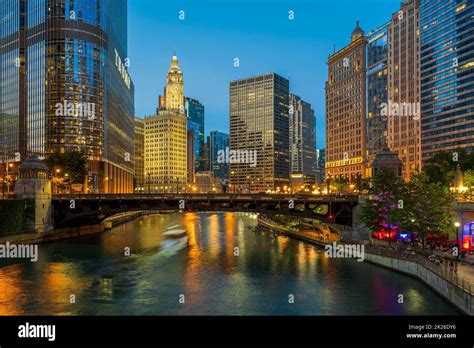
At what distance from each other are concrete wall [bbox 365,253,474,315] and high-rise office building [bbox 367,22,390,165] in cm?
12025

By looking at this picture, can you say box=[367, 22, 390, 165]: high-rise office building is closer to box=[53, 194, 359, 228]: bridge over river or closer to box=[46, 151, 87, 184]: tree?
box=[53, 194, 359, 228]: bridge over river

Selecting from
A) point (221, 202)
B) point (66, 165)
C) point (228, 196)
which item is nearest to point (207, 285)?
point (228, 196)

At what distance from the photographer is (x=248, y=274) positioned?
4934cm

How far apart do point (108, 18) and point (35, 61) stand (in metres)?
28.5

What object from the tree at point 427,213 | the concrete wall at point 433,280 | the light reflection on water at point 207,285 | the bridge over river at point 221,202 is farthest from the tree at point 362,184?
the concrete wall at point 433,280

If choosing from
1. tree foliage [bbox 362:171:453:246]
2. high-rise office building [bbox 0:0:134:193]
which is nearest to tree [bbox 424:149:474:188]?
tree foliage [bbox 362:171:453:246]

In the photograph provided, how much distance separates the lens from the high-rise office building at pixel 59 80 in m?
133

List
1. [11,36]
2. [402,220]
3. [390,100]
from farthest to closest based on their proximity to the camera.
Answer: [390,100], [11,36], [402,220]

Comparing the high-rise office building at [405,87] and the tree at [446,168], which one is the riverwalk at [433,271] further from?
the high-rise office building at [405,87]

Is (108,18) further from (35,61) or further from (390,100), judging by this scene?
(390,100)

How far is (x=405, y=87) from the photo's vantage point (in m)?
157

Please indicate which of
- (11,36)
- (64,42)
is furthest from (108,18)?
(11,36)

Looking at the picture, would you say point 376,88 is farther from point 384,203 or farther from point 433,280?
point 433,280

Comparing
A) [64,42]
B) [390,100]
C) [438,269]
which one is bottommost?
[438,269]
